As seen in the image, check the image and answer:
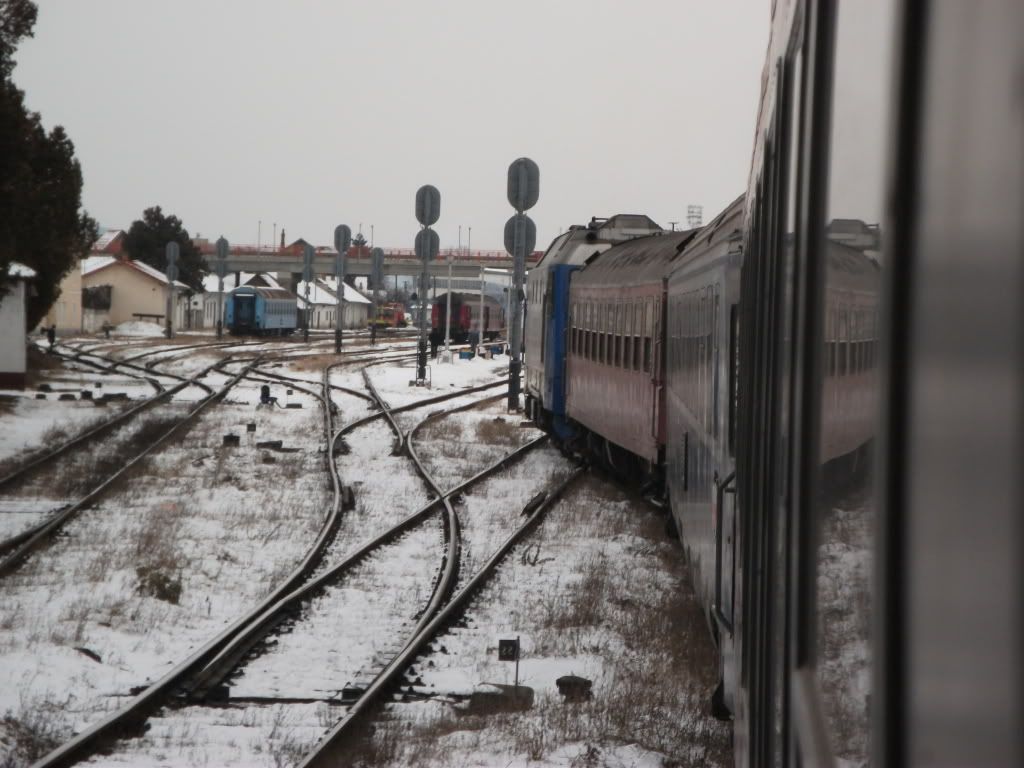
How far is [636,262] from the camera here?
47.9 ft

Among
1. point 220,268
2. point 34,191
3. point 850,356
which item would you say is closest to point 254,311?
point 220,268

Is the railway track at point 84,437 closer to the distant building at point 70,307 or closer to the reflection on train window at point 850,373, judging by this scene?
the reflection on train window at point 850,373

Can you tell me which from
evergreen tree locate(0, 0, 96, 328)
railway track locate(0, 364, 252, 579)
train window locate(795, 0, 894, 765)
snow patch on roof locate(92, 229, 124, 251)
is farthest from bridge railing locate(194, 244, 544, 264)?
train window locate(795, 0, 894, 765)

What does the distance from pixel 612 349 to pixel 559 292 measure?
482 cm

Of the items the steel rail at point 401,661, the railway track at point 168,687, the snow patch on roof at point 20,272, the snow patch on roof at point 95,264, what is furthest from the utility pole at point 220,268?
the railway track at point 168,687

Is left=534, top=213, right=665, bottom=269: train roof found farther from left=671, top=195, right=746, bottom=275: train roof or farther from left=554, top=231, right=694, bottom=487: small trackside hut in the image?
left=671, top=195, right=746, bottom=275: train roof

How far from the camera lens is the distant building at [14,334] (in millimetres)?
30516

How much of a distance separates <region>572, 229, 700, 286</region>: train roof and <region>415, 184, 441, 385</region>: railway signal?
16.5m

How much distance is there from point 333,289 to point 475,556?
122953mm

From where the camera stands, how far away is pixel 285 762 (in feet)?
22.5

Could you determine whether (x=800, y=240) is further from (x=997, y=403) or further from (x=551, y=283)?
(x=551, y=283)

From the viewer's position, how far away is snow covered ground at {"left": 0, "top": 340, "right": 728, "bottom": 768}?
725 cm

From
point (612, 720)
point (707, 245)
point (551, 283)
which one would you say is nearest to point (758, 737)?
point (612, 720)

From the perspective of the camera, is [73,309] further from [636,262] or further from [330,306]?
[636,262]
